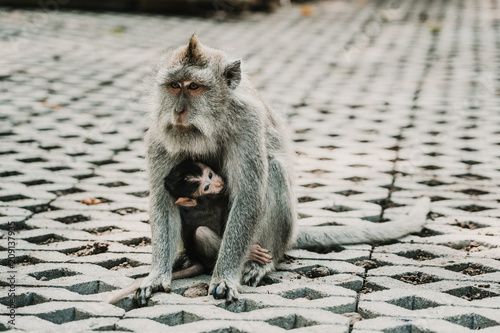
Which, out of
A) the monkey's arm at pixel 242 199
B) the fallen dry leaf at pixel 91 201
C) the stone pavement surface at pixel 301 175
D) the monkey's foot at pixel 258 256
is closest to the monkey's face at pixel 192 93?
the monkey's arm at pixel 242 199

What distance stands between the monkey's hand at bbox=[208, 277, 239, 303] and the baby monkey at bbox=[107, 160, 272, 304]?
0.29 meters

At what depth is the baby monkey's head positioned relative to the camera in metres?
3.85

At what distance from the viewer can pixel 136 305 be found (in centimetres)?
361

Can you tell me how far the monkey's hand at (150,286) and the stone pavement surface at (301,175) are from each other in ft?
0.16

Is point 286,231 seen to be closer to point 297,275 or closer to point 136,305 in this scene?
point 297,275

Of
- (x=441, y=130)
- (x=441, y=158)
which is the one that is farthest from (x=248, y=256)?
(x=441, y=130)

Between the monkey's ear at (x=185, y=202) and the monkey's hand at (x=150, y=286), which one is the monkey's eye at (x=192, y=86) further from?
the monkey's hand at (x=150, y=286)

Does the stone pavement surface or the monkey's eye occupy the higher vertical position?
the monkey's eye

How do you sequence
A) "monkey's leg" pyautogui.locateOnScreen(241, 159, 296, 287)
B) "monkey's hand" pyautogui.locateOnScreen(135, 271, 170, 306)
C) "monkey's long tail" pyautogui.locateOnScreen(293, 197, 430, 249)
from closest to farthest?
1. "monkey's hand" pyautogui.locateOnScreen(135, 271, 170, 306)
2. "monkey's leg" pyautogui.locateOnScreen(241, 159, 296, 287)
3. "monkey's long tail" pyautogui.locateOnScreen(293, 197, 430, 249)

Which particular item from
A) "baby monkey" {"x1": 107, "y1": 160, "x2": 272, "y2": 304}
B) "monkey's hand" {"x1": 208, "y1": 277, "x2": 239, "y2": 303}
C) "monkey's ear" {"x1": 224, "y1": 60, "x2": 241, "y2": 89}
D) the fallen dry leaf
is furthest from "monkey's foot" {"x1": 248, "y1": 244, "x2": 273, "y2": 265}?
the fallen dry leaf

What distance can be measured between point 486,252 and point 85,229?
96.1 inches

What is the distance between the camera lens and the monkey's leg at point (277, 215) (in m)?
4.02

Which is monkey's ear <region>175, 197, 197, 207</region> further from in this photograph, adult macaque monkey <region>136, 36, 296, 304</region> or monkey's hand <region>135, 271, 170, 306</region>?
monkey's hand <region>135, 271, 170, 306</region>

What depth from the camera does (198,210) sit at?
13.4 feet
